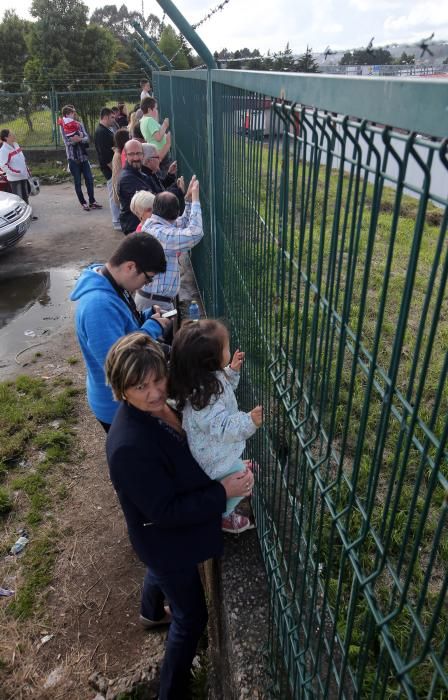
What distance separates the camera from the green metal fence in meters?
0.88

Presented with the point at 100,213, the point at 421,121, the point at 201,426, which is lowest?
the point at 100,213

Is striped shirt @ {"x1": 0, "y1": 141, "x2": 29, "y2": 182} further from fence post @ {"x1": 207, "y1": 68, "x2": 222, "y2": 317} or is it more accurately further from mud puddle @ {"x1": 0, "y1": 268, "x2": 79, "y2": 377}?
fence post @ {"x1": 207, "y1": 68, "x2": 222, "y2": 317}

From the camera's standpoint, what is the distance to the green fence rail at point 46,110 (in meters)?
16.0

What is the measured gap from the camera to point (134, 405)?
6.17 feet

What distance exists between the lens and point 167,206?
12.7 ft

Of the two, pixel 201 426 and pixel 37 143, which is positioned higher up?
pixel 201 426

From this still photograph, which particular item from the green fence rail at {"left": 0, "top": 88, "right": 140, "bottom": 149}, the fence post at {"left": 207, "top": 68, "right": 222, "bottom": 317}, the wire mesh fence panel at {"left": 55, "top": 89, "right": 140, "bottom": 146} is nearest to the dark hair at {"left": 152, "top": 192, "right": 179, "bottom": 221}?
the fence post at {"left": 207, "top": 68, "right": 222, "bottom": 317}

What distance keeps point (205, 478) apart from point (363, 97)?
4.83ft

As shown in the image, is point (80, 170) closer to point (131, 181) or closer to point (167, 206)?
point (131, 181)

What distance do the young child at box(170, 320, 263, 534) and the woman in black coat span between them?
49 mm

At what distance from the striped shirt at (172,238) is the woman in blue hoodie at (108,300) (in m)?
0.97

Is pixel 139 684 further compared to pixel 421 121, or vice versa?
pixel 139 684

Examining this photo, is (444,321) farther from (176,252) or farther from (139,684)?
(139,684)

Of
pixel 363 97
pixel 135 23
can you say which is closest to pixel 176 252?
pixel 363 97
